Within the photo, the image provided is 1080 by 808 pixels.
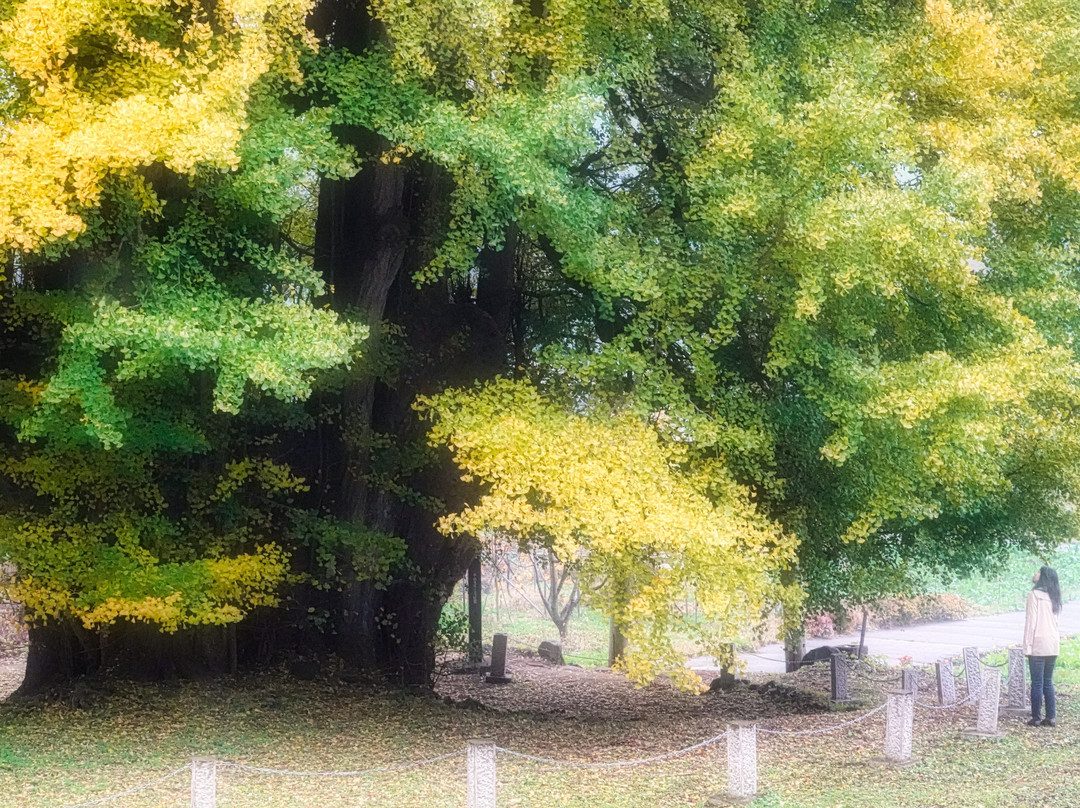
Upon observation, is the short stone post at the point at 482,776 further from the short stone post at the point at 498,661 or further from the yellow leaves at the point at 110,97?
the short stone post at the point at 498,661

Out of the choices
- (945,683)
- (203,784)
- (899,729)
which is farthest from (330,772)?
(945,683)

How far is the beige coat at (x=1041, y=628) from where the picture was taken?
11.4m

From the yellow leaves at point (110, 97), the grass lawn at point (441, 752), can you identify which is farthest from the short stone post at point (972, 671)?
the yellow leaves at point (110, 97)

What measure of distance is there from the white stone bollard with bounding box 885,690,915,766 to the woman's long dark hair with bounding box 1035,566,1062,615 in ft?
8.51

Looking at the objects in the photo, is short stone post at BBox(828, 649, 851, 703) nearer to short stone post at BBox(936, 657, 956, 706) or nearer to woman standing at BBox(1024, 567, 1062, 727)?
short stone post at BBox(936, 657, 956, 706)

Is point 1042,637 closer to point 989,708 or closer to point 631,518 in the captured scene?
point 989,708

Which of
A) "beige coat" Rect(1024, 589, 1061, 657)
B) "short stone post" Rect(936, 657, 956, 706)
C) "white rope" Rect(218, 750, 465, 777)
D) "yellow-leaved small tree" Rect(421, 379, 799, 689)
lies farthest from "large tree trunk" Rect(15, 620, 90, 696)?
"beige coat" Rect(1024, 589, 1061, 657)

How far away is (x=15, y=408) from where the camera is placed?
10719 millimetres

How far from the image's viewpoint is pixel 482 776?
24.4 ft

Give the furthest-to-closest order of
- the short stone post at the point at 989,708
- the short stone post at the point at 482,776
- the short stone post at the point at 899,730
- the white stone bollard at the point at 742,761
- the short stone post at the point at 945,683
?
the short stone post at the point at 945,683, the short stone post at the point at 989,708, the short stone post at the point at 899,730, the white stone bollard at the point at 742,761, the short stone post at the point at 482,776

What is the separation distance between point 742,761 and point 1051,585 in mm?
5004

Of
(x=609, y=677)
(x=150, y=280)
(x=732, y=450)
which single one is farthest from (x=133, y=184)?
(x=609, y=677)

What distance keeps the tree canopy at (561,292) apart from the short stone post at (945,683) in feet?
4.18

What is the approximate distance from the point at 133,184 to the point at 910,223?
7271 mm
